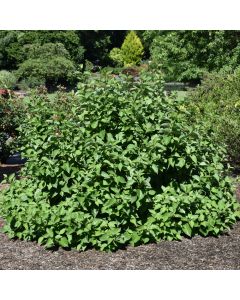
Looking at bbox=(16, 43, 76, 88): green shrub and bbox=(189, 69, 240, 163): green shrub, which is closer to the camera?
bbox=(189, 69, 240, 163): green shrub

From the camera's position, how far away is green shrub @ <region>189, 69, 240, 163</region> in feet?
24.9

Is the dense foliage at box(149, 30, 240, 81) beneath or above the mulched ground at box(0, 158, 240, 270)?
above

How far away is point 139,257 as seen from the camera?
4.60 metres

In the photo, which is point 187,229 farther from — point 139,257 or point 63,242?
point 63,242

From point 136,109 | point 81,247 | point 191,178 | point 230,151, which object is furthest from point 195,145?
point 230,151

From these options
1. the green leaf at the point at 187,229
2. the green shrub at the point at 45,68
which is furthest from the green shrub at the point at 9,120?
the green shrub at the point at 45,68

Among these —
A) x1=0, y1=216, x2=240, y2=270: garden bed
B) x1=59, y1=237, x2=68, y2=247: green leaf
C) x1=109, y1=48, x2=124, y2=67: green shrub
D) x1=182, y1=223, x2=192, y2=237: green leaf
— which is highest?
x1=109, y1=48, x2=124, y2=67: green shrub

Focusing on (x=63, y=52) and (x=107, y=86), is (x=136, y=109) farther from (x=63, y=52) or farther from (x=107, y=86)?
(x=63, y=52)

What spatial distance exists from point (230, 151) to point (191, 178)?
2.72 meters

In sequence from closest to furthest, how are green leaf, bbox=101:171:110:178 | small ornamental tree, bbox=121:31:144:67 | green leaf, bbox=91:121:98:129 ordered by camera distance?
1. green leaf, bbox=101:171:110:178
2. green leaf, bbox=91:121:98:129
3. small ornamental tree, bbox=121:31:144:67

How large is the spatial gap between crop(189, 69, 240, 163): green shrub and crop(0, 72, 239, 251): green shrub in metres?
1.70

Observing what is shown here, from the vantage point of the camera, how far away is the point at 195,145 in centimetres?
519

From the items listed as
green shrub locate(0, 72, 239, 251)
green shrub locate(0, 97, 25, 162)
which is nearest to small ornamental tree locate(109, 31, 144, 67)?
green shrub locate(0, 97, 25, 162)

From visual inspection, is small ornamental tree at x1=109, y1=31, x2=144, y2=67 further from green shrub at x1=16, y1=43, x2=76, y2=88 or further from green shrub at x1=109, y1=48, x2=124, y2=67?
green shrub at x1=16, y1=43, x2=76, y2=88
